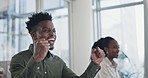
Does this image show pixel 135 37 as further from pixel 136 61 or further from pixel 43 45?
pixel 43 45

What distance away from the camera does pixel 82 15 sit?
408cm

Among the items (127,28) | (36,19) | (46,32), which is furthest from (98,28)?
(46,32)

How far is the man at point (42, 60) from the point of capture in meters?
1.06

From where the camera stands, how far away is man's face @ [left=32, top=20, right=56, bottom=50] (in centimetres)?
119

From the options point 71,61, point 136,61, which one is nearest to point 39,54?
point 71,61

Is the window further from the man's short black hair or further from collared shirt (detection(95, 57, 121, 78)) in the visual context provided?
the man's short black hair

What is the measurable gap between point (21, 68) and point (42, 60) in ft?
0.46

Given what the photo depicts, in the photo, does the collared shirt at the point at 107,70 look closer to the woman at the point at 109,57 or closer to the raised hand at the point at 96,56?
the woman at the point at 109,57

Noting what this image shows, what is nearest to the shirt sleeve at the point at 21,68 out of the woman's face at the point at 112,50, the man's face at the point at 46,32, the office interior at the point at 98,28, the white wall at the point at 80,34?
the man's face at the point at 46,32

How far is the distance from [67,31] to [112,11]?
1.10 m

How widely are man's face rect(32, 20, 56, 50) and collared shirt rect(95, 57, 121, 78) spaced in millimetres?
1097

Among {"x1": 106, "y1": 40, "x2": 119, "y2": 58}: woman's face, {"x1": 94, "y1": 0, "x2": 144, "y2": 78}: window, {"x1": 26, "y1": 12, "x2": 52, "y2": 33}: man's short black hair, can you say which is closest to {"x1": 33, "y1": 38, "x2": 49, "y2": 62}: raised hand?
{"x1": 26, "y1": 12, "x2": 52, "y2": 33}: man's short black hair

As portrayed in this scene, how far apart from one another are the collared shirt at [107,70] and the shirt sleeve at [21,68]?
1.16 m

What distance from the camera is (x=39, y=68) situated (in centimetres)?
115
